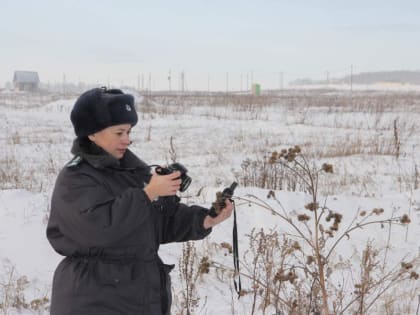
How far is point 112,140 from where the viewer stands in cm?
200

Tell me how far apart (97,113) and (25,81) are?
276 feet

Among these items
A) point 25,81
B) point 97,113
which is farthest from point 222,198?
point 25,81

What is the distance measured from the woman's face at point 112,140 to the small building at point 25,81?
83530 mm

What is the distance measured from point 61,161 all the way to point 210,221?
835 centimetres

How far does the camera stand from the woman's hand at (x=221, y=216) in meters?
2.09

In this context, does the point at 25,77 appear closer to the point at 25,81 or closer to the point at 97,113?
the point at 25,81

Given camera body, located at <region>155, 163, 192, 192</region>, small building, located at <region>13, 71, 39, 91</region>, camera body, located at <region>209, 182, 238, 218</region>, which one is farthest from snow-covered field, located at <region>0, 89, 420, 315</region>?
small building, located at <region>13, 71, 39, 91</region>

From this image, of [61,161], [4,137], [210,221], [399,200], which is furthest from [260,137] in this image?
[210,221]

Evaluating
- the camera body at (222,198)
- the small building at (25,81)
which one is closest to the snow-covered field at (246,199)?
the camera body at (222,198)

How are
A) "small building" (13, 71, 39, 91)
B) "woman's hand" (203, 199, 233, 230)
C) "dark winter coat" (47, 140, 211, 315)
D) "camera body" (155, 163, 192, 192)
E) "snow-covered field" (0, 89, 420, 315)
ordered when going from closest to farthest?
"dark winter coat" (47, 140, 211, 315) → "camera body" (155, 163, 192, 192) → "woman's hand" (203, 199, 233, 230) → "snow-covered field" (0, 89, 420, 315) → "small building" (13, 71, 39, 91)

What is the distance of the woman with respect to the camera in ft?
5.73

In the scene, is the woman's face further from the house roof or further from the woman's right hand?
the house roof

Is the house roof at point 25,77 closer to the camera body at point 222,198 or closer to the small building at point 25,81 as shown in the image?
the small building at point 25,81

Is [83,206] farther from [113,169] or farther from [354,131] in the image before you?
[354,131]
